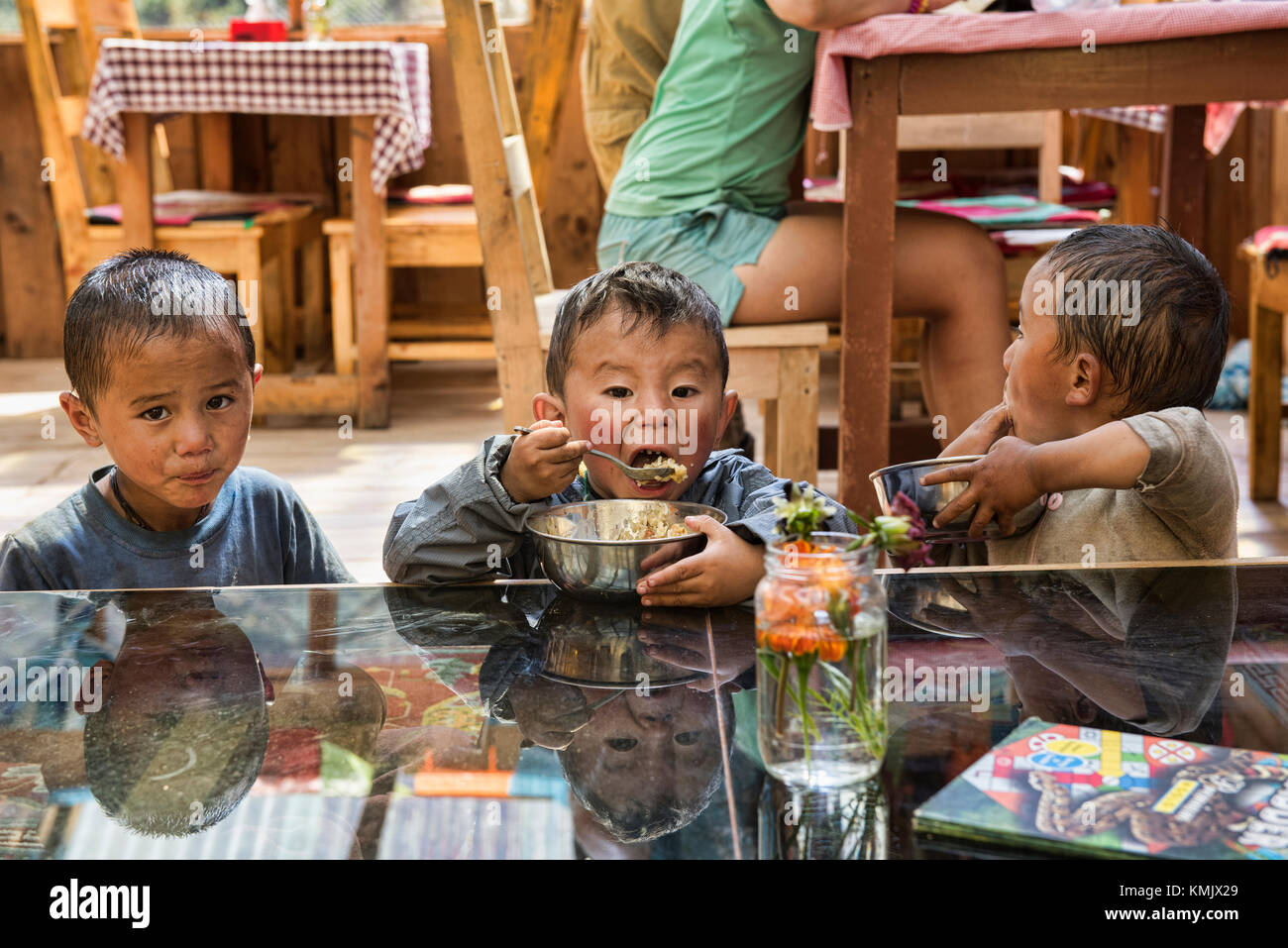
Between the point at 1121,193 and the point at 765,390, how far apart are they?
2.17 m

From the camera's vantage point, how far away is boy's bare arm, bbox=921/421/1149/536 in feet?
4.09

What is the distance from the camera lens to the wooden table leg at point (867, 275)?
2008 millimetres

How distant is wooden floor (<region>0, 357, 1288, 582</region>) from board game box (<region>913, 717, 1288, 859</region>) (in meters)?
1.83

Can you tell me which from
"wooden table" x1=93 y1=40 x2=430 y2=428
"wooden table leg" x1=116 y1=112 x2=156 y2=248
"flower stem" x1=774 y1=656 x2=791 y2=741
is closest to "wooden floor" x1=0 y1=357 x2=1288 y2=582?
"wooden table" x1=93 y1=40 x2=430 y2=428

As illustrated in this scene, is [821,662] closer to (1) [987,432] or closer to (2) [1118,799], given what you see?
(2) [1118,799]

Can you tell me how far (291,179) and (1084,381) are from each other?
470cm

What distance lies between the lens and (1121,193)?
383 cm

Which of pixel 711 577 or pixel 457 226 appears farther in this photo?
pixel 457 226

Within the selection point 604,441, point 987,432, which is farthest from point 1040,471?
point 604,441

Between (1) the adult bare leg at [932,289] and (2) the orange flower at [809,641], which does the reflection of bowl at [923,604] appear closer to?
(2) the orange flower at [809,641]

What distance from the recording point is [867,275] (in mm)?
2102

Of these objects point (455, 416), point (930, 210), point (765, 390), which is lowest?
point (455, 416)
